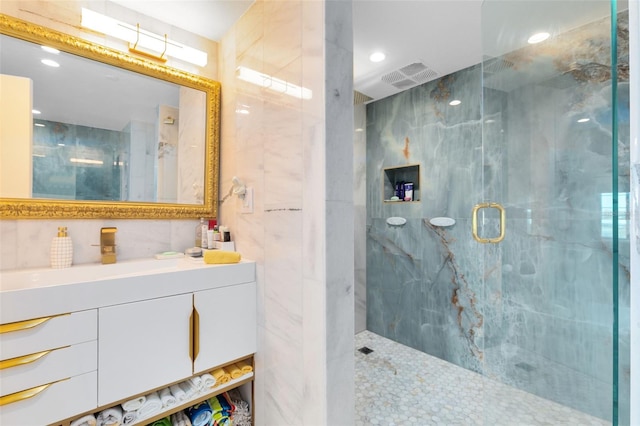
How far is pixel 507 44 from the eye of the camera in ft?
4.68

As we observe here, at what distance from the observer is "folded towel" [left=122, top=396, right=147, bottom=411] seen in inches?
43.5

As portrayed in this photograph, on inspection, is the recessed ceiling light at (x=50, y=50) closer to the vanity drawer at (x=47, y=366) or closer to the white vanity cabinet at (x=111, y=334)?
the white vanity cabinet at (x=111, y=334)

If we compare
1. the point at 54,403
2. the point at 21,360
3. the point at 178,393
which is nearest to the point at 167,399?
the point at 178,393

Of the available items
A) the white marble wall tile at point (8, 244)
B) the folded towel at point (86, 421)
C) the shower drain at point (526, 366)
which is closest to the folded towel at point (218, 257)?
the folded towel at point (86, 421)

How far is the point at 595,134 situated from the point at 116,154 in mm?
2194

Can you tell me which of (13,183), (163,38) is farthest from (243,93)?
(13,183)

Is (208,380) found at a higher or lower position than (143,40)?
lower

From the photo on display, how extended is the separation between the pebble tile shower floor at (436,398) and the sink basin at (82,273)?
1.39 meters

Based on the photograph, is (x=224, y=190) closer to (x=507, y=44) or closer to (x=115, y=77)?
(x=115, y=77)

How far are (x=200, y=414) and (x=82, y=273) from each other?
0.87m

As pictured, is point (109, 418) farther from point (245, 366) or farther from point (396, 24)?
point (396, 24)

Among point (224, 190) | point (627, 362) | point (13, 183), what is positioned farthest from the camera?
point (224, 190)

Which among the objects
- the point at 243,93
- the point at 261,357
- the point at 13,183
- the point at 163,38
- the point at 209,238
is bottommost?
the point at 261,357

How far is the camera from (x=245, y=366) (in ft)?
4.72
